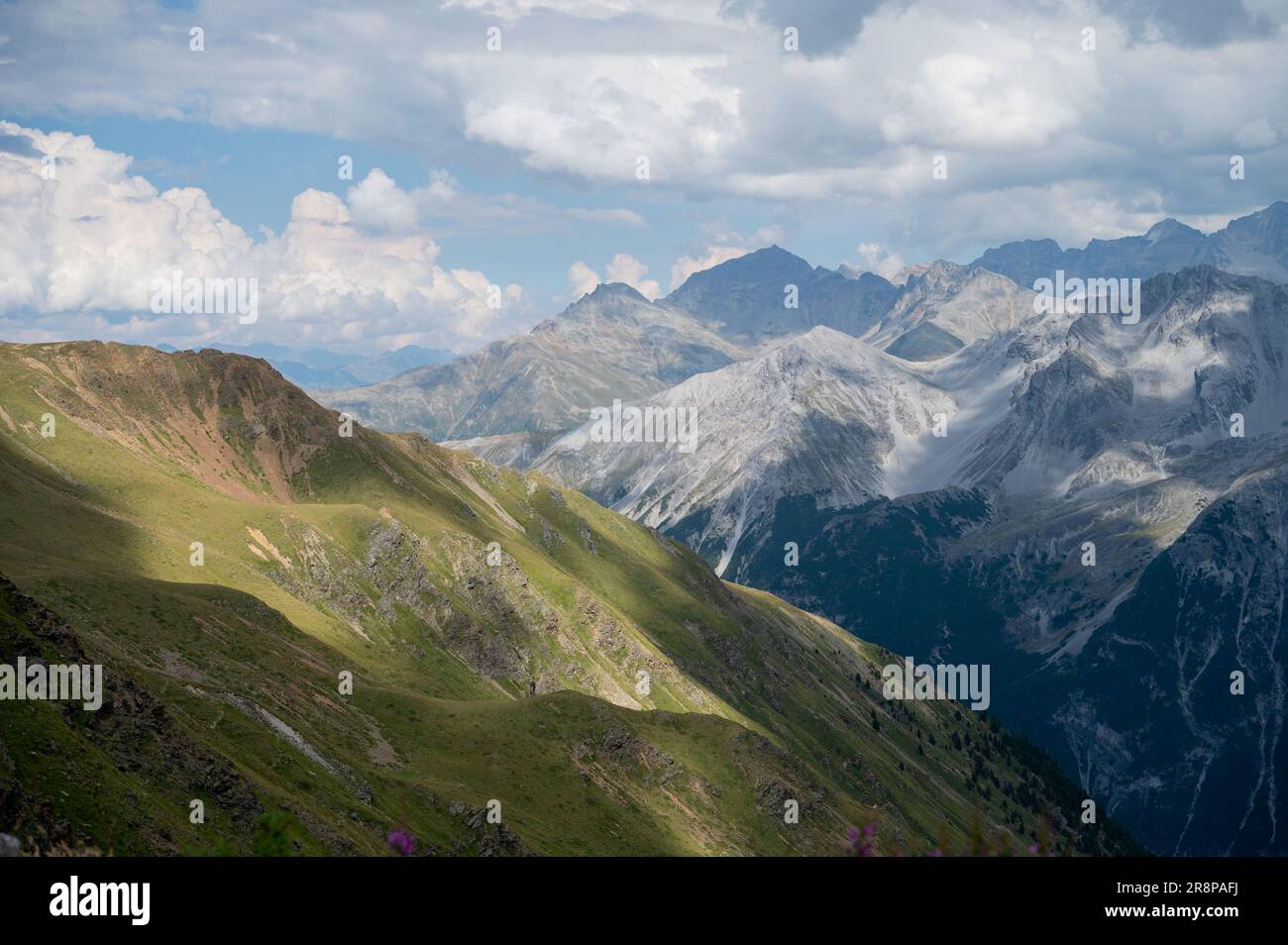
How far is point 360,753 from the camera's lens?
12119 centimetres

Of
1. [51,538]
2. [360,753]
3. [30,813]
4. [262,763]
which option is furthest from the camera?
[51,538]

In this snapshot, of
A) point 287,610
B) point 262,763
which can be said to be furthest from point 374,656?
point 262,763

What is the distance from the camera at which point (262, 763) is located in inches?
3634
